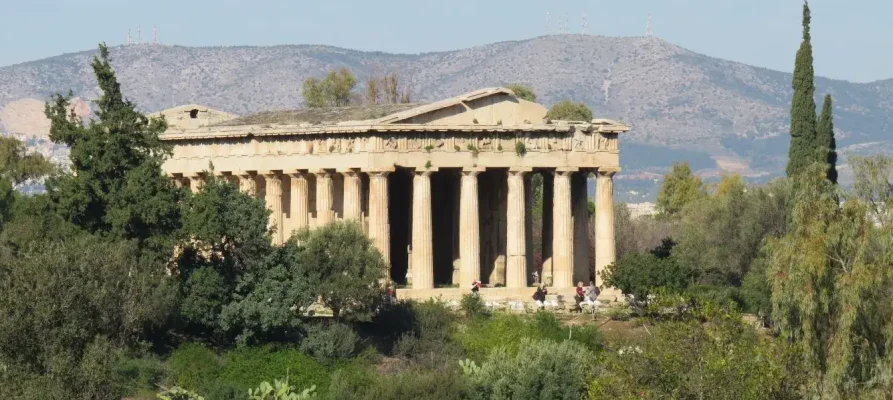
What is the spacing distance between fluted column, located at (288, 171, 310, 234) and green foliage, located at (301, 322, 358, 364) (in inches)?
711

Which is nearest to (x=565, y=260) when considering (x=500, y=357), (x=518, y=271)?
(x=518, y=271)

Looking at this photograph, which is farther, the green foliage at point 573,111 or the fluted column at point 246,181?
the green foliage at point 573,111

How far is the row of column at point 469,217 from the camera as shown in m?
79.3

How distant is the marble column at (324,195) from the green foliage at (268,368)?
18.2 m

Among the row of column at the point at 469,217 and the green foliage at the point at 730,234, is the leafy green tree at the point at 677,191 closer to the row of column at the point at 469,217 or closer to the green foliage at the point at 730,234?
the green foliage at the point at 730,234

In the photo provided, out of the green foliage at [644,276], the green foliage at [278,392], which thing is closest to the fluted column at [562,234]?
the green foliage at [644,276]

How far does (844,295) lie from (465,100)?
88.4 feet

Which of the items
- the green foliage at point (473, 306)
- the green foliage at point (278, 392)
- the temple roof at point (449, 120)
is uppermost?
the temple roof at point (449, 120)

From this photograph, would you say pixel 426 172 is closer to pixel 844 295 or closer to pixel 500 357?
pixel 500 357

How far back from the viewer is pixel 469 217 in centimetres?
8075

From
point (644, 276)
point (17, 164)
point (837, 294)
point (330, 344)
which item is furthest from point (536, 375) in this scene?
point (17, 164)

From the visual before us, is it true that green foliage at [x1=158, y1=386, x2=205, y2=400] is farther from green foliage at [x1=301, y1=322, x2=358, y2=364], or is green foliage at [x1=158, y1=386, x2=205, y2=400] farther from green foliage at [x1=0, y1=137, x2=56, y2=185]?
green foliage at [x1=0, y1=137, x2=56, y2=185]

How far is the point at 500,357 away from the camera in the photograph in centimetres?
6184

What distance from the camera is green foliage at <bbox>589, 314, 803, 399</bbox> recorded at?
52625mm
